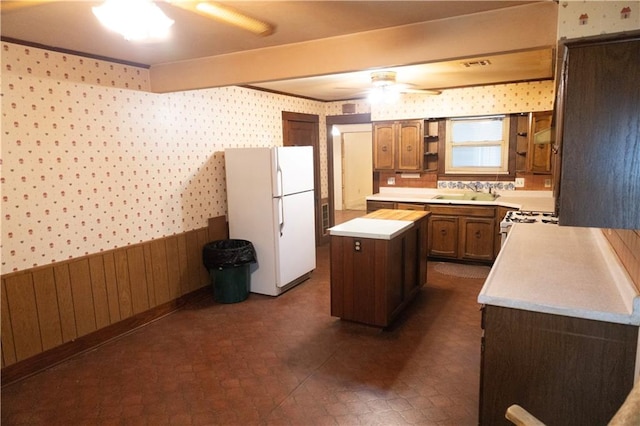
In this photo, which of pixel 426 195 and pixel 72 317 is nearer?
pixel 72 317

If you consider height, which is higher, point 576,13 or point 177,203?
point 576,13

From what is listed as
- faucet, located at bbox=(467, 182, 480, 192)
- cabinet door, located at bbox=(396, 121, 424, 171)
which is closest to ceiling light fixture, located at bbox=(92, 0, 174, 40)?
cabinet door, located at bbox=(396, 121, 424, 171)

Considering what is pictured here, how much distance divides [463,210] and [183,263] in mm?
3445

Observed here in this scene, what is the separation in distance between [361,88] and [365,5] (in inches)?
115

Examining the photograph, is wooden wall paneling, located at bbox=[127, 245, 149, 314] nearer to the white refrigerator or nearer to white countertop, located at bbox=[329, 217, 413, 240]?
the white refrigerator

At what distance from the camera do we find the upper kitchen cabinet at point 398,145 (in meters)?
5.85

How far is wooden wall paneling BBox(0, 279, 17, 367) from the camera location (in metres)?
2.86

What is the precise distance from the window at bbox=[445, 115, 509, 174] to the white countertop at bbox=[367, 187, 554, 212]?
13.8 inches

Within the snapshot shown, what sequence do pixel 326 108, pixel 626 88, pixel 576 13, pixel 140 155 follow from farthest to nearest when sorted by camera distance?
pixel 326 108 → pixel 140 155 → pixel 576 13 → pixel 626 88

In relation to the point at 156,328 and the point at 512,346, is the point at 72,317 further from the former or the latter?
the point at 512,346

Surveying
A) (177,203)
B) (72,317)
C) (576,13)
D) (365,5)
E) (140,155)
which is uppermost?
(365,5)

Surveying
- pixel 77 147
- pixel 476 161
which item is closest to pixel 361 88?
pixel 476 161

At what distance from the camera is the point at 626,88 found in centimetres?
148

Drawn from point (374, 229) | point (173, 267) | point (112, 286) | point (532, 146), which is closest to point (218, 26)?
point (374, 229)
